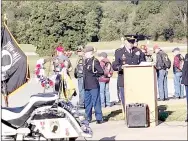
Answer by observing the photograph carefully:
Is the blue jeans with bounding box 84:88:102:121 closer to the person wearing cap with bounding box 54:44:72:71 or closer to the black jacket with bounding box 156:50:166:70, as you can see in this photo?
the person wearing cap with bounding box 54:44:72:71

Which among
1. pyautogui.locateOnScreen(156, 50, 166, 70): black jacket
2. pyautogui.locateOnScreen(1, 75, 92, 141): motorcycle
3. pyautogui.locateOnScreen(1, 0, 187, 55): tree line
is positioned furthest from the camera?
pyautogui.locateOnScreen(1, 0, 187, 55): tree line

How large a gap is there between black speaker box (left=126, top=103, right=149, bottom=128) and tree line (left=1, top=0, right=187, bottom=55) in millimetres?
28661

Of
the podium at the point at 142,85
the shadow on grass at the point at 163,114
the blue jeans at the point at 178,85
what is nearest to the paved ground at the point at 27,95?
the blue jeans at the point at 178,85

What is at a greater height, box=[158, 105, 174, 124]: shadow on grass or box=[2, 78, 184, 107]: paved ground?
box=[158, 105, 174, 124]: shadow on grass

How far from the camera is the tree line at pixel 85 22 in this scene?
44.6m

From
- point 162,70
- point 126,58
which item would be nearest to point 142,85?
point 126,58

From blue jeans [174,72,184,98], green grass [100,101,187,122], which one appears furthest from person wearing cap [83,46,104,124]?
blue jeans [174,72,184,98]

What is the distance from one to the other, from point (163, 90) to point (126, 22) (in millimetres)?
45198

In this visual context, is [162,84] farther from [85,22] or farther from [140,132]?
[85,22]

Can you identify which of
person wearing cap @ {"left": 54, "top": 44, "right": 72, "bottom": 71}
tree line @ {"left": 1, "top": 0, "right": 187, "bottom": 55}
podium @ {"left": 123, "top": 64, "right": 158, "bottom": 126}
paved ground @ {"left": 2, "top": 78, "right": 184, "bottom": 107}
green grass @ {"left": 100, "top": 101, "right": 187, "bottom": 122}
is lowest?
paved ground @ {"left": 2, "top": 78, "right": 184, "bottom": 107}

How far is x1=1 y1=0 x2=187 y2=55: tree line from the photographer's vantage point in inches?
1757

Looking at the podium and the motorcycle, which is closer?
the motorcycle

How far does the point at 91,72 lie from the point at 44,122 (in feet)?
11.0

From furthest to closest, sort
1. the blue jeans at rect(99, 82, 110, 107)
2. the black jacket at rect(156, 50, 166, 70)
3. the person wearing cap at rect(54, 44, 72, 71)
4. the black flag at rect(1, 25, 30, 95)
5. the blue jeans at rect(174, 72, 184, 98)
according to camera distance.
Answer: the blue jeans at rect(174, 72, 184, 98) → the black jacket at rect(156, 50, 166, 70) → the blue jeans at rect(99, 82, 110, 107) → the person wearing cap at rect(54, 44, 72, 71) → the black flag at rect(1, 25, 30, 95)
